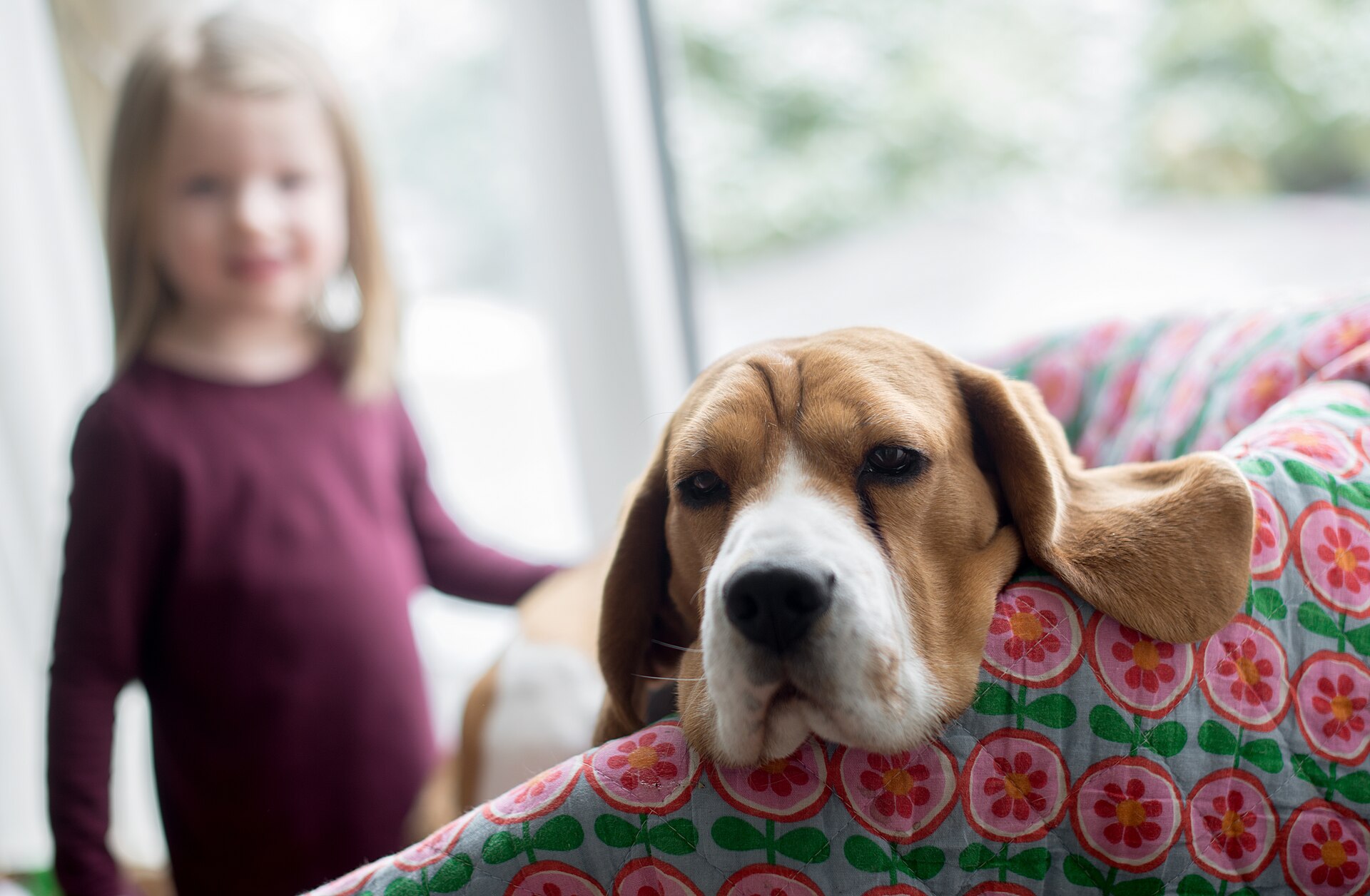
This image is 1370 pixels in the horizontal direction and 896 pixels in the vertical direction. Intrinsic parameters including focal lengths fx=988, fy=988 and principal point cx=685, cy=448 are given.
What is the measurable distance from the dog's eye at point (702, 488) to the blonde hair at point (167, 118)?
77 centimetres

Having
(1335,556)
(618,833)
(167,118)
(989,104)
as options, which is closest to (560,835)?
(618,833)

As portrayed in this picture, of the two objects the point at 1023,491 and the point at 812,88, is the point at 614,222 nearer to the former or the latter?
the point at 812,88

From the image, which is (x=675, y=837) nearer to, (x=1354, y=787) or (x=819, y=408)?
(x=819, y=408)

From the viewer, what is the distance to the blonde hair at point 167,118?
46.1 inches

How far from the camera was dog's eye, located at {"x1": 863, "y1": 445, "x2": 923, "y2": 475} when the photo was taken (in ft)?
2.28

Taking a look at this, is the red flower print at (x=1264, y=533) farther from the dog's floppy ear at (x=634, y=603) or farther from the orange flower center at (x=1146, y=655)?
the dog's floppy ear at (x=634, y=603)

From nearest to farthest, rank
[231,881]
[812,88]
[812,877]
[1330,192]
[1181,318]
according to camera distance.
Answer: [812,877] → [1181,318] → [231,881] → [1330,192] → [812,88]

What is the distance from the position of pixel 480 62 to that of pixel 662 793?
5.38ft

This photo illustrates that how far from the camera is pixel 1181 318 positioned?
43.7 inches

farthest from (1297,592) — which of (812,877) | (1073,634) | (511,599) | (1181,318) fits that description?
(511,599)

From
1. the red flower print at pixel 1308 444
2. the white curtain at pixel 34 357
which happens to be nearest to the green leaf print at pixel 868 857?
the red flower print at pixel 1308 444

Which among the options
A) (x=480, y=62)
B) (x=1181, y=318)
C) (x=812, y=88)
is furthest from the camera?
(x=480, y=62)

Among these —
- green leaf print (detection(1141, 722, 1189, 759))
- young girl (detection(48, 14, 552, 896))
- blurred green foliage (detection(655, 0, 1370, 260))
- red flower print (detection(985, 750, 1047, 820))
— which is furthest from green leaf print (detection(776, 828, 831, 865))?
blurred green foliage (detection(655, 0, 1370, 260))

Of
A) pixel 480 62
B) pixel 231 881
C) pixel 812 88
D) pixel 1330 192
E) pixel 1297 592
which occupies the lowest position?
pixel 231 881
